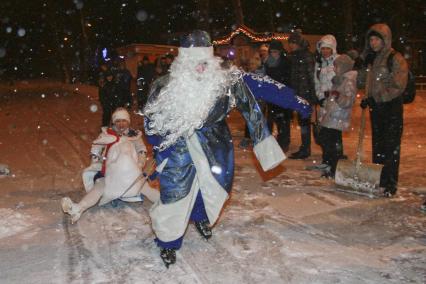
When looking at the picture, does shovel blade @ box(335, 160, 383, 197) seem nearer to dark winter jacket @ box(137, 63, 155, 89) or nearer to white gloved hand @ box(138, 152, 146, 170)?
white gloved hand @ box(138, 152, 146, 170)

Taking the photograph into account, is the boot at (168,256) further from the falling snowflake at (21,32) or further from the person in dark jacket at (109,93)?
the falling snowflake at (21,32)

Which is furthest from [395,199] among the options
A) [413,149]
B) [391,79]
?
[413,149]

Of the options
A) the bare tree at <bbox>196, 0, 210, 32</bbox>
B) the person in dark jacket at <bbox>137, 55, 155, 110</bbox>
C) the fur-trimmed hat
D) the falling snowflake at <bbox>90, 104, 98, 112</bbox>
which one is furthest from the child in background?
the falling snowflake at <bbox>90, 104, 98, 112</bbox>

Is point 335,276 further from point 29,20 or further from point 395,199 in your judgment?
point 29,20

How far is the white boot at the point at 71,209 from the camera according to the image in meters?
5.21

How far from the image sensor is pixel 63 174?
7.79 metres

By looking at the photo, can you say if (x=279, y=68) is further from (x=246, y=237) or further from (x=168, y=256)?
(x=168, y=256)

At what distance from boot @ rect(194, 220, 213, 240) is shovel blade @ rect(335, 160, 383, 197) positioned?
90.9 inches

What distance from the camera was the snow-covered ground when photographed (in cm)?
407

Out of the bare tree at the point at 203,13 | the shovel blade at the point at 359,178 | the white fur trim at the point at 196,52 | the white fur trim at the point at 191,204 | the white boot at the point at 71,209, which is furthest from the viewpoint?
the bare tree at the point at 203,13

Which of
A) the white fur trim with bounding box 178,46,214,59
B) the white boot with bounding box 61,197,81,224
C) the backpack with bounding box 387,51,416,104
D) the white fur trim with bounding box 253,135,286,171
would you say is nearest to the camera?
the white fur trim with bounding box 178,46,214,59

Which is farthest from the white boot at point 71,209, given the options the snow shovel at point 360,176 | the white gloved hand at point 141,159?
the snow shovel at point 360,176

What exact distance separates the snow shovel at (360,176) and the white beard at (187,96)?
256 cm

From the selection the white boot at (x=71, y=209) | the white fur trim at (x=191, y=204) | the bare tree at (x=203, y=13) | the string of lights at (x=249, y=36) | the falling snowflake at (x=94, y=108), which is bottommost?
the falling snowflake at (x=94, y=108)
